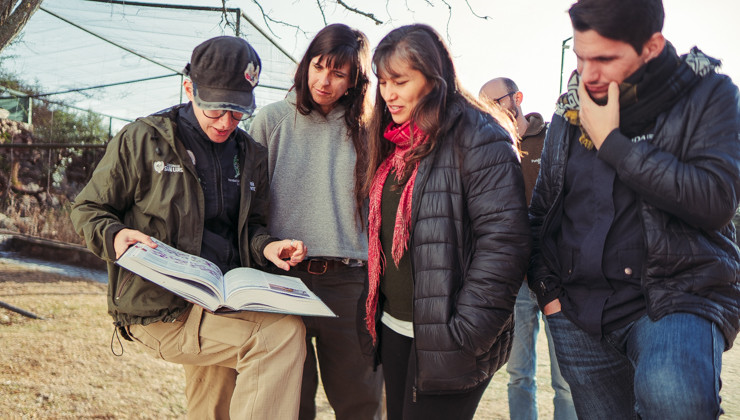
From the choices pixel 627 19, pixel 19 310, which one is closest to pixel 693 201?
pixel 627 19

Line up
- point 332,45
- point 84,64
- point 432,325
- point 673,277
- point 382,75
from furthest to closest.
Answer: point 84,64 → point 332,45 → point 382,75 → point 432,325 → point 673,277

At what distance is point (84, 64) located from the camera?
8789 mm

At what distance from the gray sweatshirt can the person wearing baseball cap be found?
0.31 m

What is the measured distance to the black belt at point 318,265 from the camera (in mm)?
2791

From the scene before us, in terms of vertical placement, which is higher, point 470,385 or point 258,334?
point 470,385

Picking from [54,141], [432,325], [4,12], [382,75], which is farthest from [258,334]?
[54,141]

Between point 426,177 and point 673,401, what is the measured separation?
3.06 ft

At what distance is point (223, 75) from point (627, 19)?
1465mm

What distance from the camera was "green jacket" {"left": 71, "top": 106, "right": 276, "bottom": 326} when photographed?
7.13 ft

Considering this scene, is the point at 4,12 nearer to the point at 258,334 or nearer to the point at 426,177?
the point at 258,334

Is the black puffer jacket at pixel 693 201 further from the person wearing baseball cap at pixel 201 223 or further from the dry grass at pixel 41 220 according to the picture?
the dry grass at pixel 41 220

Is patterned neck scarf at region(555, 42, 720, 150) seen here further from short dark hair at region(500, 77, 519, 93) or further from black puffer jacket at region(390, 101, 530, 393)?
short dark hair at region(500, 77, 519, 93)

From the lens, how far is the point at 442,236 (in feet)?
5.96

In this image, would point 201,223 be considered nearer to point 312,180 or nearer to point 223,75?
point 223,75
